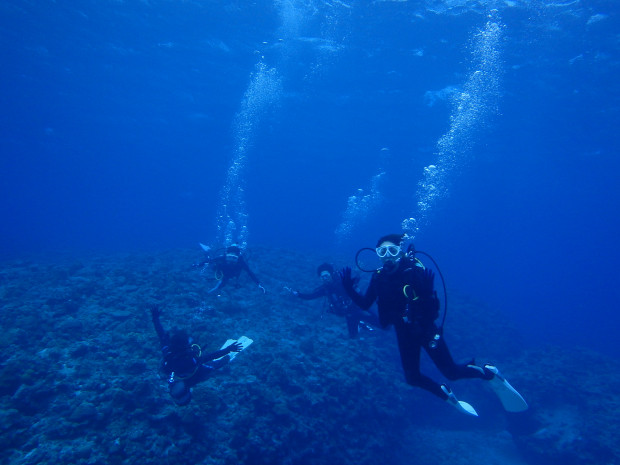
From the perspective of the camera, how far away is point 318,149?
5231 cm

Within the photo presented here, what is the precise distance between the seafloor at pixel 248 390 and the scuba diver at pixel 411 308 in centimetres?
429

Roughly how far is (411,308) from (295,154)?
56.5 meters

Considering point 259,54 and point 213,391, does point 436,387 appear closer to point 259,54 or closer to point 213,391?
point 213,391

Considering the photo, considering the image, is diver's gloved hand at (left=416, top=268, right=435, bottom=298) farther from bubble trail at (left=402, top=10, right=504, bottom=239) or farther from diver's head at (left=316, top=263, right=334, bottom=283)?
diver's head at (left=316, top=263, right=334, bottom=283)

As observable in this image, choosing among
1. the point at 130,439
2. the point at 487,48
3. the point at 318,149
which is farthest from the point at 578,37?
the point at 318,149

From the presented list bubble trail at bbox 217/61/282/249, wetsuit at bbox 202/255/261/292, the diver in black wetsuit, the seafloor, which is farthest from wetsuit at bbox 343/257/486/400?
bubble trail at bbox 217/61/282/249

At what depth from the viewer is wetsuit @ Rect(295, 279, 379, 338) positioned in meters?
10.0

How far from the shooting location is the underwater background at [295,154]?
6969 millimetres

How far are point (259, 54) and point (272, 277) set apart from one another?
1842 cm

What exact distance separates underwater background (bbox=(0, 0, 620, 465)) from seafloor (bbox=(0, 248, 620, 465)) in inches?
2.1

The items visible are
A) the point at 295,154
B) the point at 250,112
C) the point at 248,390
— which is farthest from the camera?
the point at 295,154

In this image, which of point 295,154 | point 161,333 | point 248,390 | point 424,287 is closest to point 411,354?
point 424,287

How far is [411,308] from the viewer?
384cm

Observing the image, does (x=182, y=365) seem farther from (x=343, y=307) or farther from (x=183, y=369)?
(x=343, y=307)
